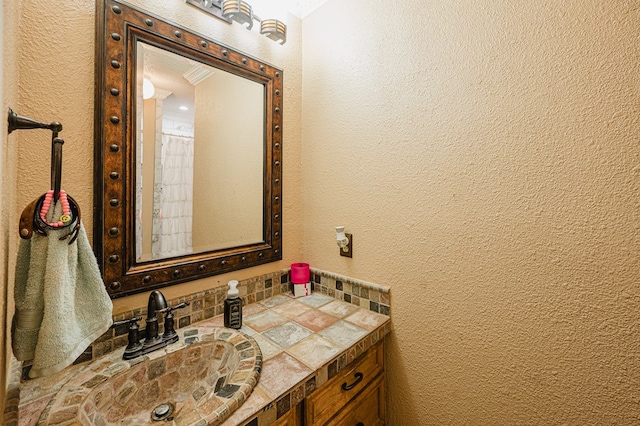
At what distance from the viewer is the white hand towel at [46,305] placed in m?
0.52

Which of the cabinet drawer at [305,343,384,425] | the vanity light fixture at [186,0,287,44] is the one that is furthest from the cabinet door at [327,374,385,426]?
the vanity light fixture at [186,0,287,44]

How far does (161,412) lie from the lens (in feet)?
2.50

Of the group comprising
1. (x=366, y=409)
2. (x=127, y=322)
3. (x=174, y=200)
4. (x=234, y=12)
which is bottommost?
(x=366, y=409)

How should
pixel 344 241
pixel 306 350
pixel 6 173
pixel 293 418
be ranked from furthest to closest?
pixel 344 241 < pixel 306 350 < pixel 293 418 < pixel 6 173

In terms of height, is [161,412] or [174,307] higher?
[174,307]

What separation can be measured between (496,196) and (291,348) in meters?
0.79

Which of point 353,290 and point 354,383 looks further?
point 353,290

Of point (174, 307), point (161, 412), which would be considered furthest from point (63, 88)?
point (161, 412)

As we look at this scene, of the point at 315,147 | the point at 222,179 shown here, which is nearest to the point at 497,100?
the point at 315,147

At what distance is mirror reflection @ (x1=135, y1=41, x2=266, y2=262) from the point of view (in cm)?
92

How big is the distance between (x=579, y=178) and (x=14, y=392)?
A: 1.46 metres

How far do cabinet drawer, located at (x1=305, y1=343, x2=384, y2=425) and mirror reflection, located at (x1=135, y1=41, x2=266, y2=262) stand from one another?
2.11ft

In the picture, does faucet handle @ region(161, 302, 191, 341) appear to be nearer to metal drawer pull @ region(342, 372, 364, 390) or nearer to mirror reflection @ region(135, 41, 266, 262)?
mirror reflection @ region(135, 41, 266, 262)

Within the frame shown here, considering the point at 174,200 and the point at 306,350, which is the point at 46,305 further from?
the point at 306,350
